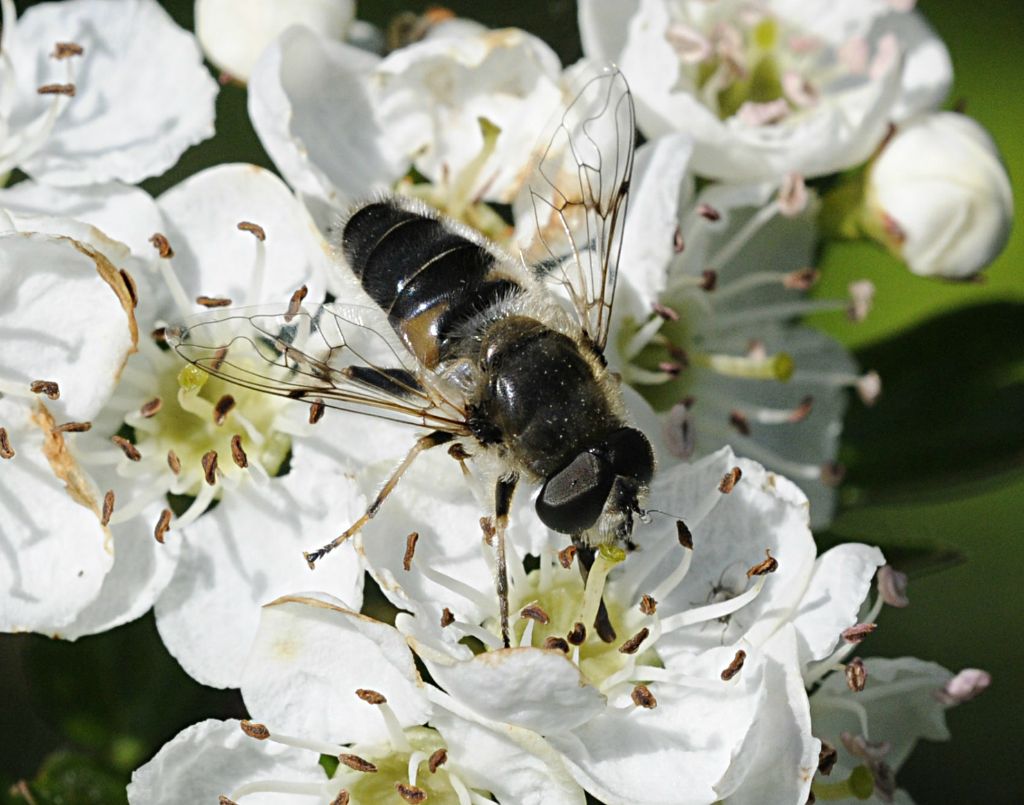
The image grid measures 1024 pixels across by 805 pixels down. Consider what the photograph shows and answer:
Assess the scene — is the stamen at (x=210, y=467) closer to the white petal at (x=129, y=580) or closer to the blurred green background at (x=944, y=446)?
the white petal at (x=129, y=580)

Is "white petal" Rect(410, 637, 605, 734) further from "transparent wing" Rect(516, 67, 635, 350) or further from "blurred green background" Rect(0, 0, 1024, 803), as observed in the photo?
"blurred green background" Rect(0, 0, 1024, 803)

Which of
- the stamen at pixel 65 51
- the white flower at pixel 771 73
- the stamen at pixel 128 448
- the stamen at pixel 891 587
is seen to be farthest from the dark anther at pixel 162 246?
the stamen at pixel 891 587

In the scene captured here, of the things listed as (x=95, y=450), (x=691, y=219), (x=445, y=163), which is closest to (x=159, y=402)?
(x=95, y=450)

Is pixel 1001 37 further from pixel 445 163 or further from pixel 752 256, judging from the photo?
pixel 445 163

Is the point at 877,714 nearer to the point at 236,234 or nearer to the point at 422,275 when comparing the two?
the point at 422,275

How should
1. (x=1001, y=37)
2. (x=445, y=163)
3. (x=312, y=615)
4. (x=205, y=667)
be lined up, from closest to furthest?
→ 1. (x=312, y=615)
2. (x=205, y=667)
3. (x=445, y=163)
4. (x=1001, y=37)
